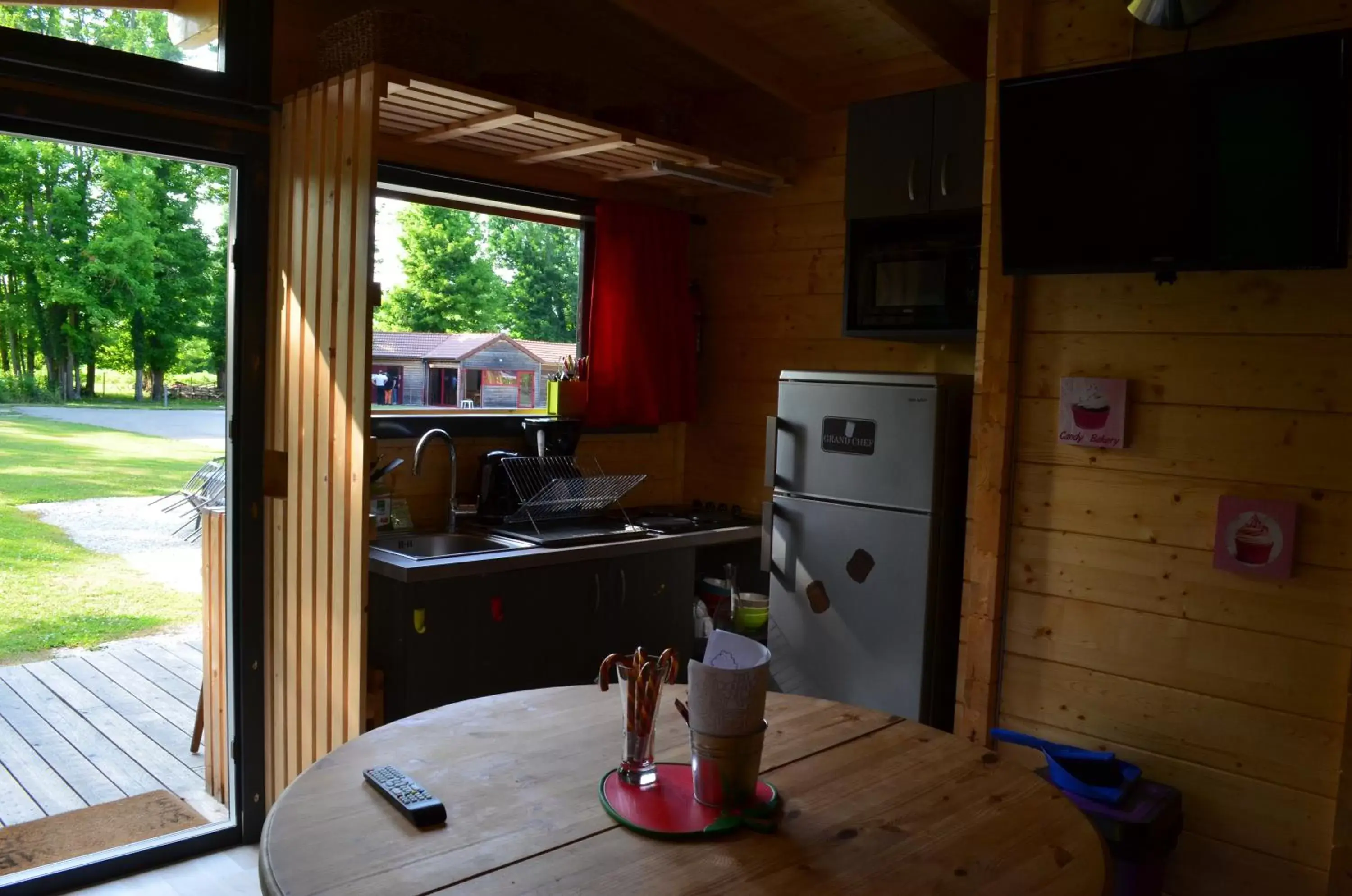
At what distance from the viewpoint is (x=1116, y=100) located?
84.8 inches

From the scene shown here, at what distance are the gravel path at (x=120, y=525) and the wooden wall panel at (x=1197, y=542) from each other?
318 cm

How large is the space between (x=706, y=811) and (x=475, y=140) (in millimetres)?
2614

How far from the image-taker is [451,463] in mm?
3568

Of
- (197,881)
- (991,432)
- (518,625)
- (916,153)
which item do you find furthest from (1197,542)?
(197,881)

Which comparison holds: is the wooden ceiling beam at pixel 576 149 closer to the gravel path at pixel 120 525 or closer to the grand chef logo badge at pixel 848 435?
the grand chef logo badge at pixel 848 435

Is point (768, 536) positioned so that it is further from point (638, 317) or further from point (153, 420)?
point (153, 420)

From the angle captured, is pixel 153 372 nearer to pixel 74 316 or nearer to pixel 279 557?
pixel 74 316

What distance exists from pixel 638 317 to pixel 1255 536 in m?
2.45

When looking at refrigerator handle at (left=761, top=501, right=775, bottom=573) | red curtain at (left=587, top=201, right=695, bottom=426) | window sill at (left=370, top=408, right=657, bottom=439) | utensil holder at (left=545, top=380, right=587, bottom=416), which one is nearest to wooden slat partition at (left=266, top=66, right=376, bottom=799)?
window sill at (left=370, top=408, right=657, bottom=439)

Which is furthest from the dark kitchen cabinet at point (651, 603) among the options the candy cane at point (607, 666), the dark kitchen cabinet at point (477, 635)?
the candy cane at point (607, 666)

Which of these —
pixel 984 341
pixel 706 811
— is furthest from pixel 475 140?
pixel 706 811

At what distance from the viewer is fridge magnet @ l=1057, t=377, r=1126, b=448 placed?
235cm

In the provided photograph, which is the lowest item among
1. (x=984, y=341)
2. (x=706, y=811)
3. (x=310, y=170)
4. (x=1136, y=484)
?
(x=706, y=811)

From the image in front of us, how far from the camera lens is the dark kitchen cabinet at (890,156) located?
11.0 feet
